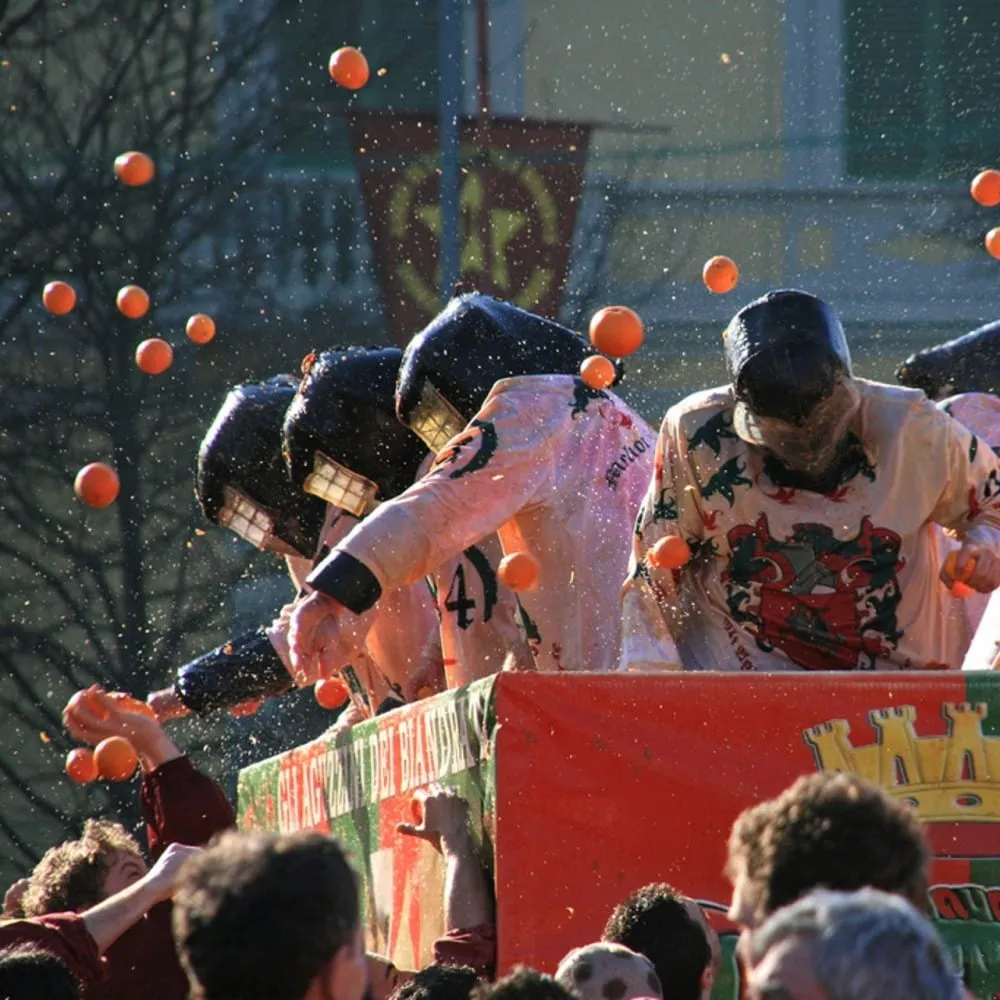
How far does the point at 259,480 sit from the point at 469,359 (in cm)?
212

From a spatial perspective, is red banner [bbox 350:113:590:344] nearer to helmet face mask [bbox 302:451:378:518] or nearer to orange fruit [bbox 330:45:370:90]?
orange fruit [bbox 330:45:370:90]

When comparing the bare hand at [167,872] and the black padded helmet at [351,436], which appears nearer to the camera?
the bare hand at [167,872]

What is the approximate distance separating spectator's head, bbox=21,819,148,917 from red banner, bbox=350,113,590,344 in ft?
29.3

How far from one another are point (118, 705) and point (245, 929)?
406 centimetres

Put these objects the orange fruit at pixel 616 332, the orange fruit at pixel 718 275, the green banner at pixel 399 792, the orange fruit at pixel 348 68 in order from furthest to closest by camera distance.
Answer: the orange fruit at pixel 348 68 → the orange fruit at pixel 718 275 → the orange fruit at pixel 616 332 → the green banner at pixel 399 792

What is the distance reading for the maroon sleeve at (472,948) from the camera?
5477 millimetres

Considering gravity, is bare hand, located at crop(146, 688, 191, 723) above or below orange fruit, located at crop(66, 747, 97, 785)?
below

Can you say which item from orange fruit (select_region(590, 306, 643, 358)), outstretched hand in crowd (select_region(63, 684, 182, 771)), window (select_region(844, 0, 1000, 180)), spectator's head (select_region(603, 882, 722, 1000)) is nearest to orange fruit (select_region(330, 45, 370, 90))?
orange fruit (select_region(590, 306, 643, 358))

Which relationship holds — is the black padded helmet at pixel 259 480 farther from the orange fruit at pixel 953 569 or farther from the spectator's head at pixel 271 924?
the spectator's head at pixel 271 924

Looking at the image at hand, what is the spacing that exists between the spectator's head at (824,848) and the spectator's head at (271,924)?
0.53 meters

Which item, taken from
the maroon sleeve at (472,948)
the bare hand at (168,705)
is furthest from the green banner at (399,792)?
the bare hand at (168,705)

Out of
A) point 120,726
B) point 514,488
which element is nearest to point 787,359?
point 514,488

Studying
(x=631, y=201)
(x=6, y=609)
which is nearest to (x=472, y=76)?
(x=631, y=201)

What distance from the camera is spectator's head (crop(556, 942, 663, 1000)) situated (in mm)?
4688
